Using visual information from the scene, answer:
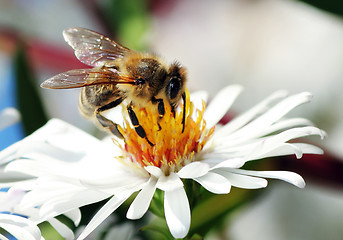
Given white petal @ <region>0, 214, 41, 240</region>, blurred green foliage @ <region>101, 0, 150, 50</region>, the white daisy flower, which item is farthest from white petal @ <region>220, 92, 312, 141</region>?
blurred green foliage @ <region>101, 0, 150, 50</region>

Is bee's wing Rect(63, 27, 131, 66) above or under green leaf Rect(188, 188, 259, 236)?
above

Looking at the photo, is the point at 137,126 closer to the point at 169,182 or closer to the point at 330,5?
the point at 169,182

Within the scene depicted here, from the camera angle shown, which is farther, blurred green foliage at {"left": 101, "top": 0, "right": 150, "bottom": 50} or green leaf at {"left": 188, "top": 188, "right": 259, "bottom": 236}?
blurred green foliage at {"left": 101, "top": 0, "right": 150, "bottom": 50}

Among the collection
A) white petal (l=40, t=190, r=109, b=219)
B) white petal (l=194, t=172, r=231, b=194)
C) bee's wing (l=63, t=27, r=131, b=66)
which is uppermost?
bee's wing (l=63, t=27, r=131, b=66)

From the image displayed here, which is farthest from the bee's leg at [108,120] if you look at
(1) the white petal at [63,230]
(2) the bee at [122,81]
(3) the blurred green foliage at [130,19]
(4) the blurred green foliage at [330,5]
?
(3) the blurred green foliage at [130,19]

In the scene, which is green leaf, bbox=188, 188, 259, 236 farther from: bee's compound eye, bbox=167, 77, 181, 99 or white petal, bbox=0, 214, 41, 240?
white petal, bbox=0, 214, 41, 240

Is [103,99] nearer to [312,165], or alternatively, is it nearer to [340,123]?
[312,165]

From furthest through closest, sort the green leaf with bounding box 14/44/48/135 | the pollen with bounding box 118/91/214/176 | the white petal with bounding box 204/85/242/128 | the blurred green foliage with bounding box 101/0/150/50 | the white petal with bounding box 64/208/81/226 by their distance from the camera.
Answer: the blurred green foliage with bounding box 101/0/150/50 < the green leaf with bounding box 14/44/48/135 < the white petal with bounding box 204/85/242/128 < the pollen with bounding box 118/91/214/176 < the white petal with bounding box 64/208/81/226

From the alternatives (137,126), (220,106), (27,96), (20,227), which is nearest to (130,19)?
(27,96)

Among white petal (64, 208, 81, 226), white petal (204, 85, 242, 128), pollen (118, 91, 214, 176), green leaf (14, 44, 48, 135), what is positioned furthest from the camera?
green leaf (14, 44, 48, 135)
